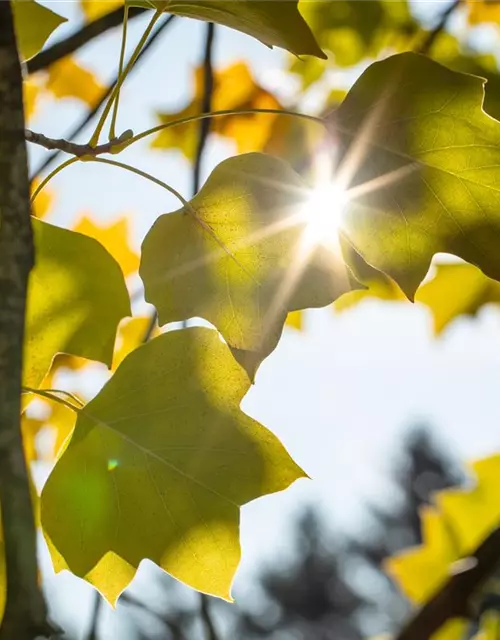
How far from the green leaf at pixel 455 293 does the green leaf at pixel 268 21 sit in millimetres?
1042

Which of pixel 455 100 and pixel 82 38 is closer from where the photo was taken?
pixel 455 100

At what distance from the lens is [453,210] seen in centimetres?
67

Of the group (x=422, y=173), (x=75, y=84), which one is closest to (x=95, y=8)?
(x=75, y=84)

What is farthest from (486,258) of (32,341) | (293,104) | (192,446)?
(293,104)

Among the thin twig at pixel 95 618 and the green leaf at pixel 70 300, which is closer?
the green leaf at pixel 70 300

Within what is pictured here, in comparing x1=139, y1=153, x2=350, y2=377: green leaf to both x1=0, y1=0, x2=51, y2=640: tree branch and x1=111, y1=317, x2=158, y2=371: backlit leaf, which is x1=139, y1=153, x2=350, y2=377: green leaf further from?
x1=111, y1=317, x2=158, y2=371: backlit leaf

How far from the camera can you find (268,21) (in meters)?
0.65

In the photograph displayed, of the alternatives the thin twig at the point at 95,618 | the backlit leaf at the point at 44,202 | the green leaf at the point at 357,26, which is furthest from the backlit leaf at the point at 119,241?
the thin twig at the point at 95,618

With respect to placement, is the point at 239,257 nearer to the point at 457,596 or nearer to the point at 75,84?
the point at 457,596

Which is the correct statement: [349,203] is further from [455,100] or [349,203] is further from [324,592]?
[324,592]

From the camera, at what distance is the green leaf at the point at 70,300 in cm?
75

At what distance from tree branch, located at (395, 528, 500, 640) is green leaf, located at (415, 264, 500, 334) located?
827mm

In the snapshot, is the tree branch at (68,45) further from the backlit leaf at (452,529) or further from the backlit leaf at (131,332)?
the backlit leaf at (452,529)

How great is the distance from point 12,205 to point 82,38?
86 cm
